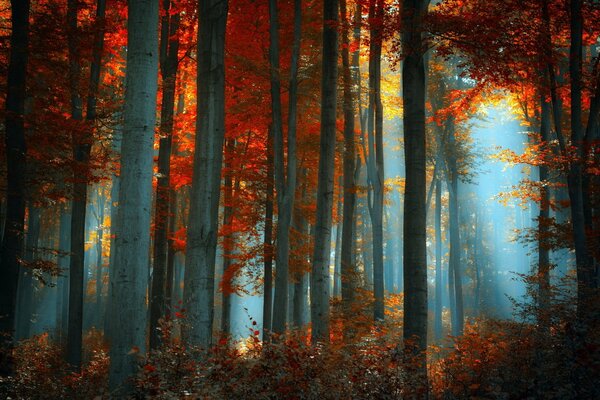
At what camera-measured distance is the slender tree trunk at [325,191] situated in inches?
465

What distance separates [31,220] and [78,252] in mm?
14112

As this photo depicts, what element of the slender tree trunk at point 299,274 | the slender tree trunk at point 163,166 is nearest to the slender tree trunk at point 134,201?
the slender tree trunk at point 163,166

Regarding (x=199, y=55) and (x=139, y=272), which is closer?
(x=139, y=272)

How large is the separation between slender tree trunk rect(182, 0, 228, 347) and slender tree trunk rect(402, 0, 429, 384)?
3.07 metres

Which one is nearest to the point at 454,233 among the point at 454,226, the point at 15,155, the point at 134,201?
the point at 454,226

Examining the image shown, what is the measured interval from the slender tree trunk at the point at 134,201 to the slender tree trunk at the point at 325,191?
6020mm

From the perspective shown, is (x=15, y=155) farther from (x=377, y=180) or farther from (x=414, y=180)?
(x=377, y=180)

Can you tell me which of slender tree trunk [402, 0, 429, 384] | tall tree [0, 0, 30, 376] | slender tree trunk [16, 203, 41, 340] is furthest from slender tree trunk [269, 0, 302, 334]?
slender tree trunk [16, 203, 41, 340]

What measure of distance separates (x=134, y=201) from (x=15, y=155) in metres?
5.25

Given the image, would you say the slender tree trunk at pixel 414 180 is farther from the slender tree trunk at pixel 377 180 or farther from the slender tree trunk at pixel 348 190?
the slender tree trunk at pixel 348 190

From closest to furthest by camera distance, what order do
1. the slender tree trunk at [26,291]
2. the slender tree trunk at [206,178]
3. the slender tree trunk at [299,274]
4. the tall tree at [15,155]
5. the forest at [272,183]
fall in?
the forest at [272,183] < the slender tree trunk at [206,178] < the tall tree at [15,155] < the slender tree trunk at [299,274] < the slender tree trunk at [26,291]

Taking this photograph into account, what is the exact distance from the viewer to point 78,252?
12.8 meters

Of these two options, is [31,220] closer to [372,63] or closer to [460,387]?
[372,63]

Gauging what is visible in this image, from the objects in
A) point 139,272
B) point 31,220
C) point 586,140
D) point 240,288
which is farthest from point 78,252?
point 31,220
